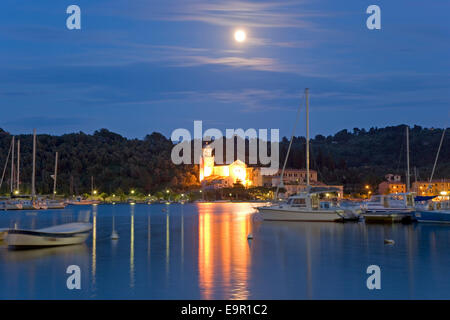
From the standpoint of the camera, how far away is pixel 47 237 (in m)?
28.9

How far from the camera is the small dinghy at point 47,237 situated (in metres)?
28.1

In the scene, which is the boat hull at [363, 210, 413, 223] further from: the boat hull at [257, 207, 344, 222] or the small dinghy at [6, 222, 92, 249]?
the small dinghy at [6, 222, 92, 249]

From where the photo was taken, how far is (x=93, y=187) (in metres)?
161

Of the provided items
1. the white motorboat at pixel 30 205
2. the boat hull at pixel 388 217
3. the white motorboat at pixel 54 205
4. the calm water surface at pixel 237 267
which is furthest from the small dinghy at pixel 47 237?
the white motorboat at pixel 54 205

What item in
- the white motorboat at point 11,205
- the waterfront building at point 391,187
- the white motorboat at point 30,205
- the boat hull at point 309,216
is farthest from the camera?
the waterfront building at point 391,187

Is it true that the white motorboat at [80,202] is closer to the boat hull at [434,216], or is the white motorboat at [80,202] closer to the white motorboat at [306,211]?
the white motorboat at [306,211]

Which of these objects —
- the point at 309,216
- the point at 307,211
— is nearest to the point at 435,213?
the point at 309,216

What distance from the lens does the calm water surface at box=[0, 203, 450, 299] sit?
60.5 feet

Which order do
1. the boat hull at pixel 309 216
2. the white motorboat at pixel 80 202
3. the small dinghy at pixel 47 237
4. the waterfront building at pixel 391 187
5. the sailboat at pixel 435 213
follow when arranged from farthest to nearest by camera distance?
1. the white motorboat at pixel 80 202
2. the waterfront building at pixel 391 187
3. the boat hull at pixel 309 216
4. the sailboat at pixel 435 213
5. the small dinghy at pixel 47 237

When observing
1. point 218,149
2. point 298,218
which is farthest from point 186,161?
point 298,218

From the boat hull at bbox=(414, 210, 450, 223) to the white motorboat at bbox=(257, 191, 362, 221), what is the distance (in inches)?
225

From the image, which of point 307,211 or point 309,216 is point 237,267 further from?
point 309,216

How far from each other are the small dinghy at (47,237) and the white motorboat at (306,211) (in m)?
20.5
